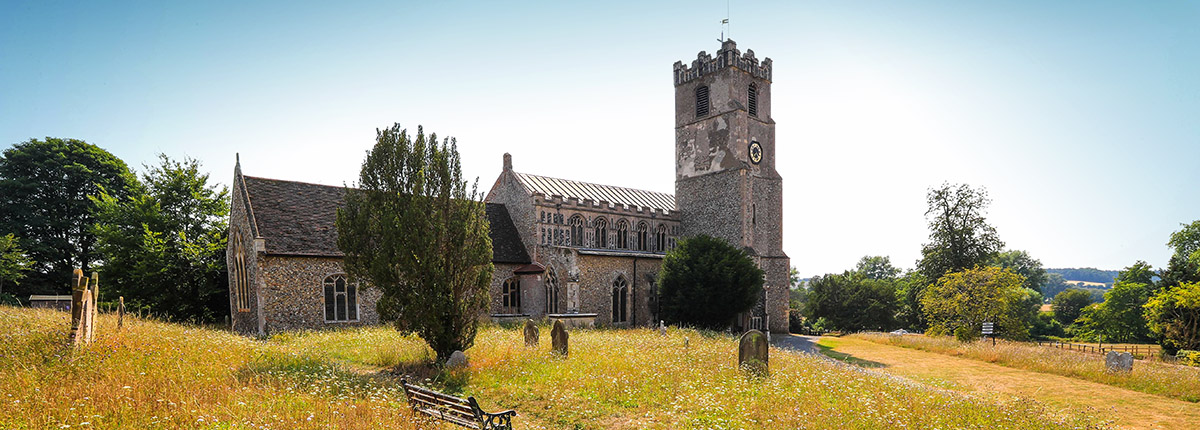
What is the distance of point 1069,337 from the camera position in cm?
6225

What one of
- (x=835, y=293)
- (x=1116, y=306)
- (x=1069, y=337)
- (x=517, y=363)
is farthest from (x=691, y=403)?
(x=1069, y=337)

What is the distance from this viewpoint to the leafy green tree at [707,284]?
28.8 m

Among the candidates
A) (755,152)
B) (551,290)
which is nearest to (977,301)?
(755,152)

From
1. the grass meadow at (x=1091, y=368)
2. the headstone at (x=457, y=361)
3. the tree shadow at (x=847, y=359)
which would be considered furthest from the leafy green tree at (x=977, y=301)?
the headstone at (x=457, y=361)

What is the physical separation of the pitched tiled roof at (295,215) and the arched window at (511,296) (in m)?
4.61

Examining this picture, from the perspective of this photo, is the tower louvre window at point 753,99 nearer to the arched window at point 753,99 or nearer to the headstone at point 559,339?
the arched window at point 753,99

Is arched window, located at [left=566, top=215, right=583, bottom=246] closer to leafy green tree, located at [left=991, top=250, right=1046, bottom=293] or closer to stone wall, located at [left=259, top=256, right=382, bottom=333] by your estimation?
stone wall, located at [left=259, top=256, right=382, bottom=333]

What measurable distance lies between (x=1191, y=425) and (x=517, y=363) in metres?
13.5

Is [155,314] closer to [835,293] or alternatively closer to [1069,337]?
[835,293]

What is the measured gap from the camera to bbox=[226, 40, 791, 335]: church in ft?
74.7

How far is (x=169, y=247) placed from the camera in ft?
89.7

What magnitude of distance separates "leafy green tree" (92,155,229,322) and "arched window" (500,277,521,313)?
12.9 meters

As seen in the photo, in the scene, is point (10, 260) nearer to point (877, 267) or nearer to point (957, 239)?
point (957, 239)

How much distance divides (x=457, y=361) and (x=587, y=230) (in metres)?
18.9
